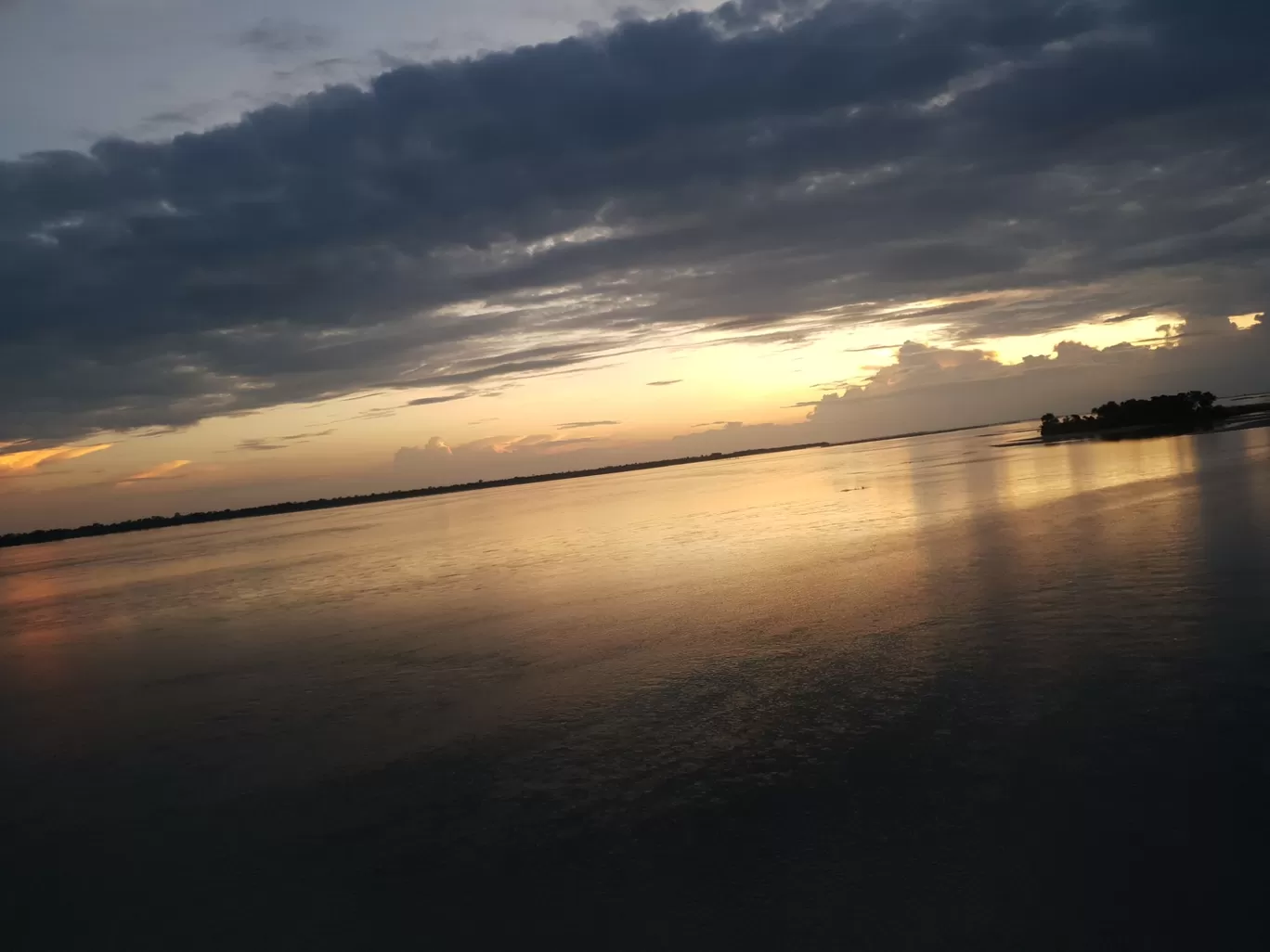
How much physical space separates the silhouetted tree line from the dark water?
171 ft

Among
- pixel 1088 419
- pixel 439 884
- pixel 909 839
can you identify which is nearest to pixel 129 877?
pixel 439 884

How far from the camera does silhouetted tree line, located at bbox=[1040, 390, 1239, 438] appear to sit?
64000 millimetres

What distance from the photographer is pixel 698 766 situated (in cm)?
830

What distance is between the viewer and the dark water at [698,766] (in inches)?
233

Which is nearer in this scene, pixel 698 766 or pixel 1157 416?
pixel 698 766

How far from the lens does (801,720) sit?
30.3ft

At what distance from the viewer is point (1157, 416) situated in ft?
225

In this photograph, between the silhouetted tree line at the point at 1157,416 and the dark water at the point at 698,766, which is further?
the silhouetted tree line at the point at 1157,416

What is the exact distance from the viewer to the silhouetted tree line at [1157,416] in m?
64.0

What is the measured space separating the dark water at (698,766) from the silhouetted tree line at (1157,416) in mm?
52084

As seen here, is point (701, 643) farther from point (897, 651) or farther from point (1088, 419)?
point (1088, 419)

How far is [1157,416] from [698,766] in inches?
2830

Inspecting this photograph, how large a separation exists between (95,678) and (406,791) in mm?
10833

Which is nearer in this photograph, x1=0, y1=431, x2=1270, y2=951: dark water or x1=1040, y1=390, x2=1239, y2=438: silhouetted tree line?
x1=0, y1=431, x2=1270, y2=951: dark water
